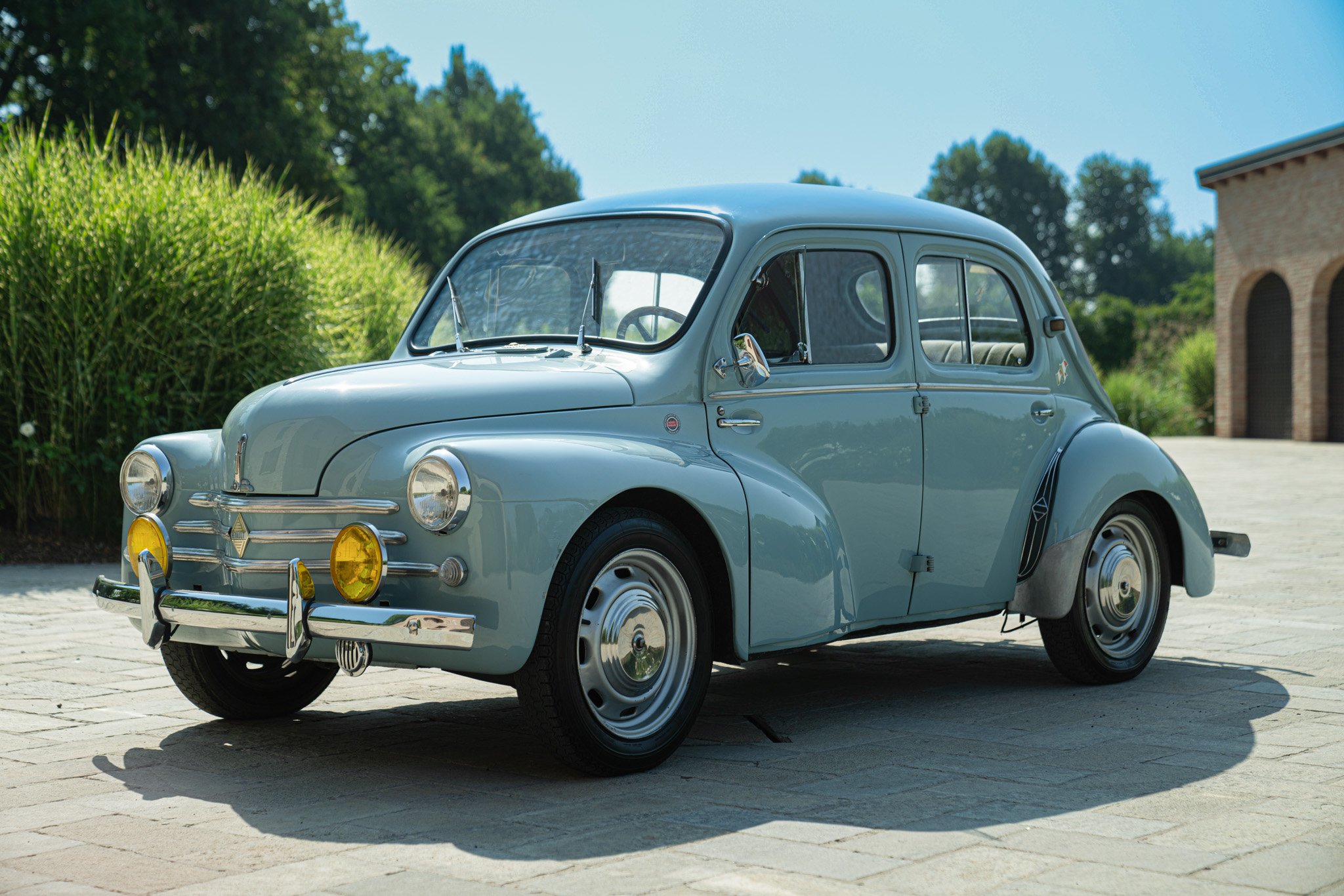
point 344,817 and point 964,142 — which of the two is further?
point 964,142

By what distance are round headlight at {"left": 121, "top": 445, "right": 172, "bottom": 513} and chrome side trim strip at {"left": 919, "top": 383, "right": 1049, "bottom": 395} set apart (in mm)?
2836

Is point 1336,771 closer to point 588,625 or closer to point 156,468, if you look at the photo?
point 588,625

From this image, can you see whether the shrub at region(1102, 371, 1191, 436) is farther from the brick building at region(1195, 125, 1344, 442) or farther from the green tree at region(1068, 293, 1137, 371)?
the green tree at region(1068, 293, 1137, 371)

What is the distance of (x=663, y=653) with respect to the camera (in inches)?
179

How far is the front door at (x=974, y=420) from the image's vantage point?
220 inches

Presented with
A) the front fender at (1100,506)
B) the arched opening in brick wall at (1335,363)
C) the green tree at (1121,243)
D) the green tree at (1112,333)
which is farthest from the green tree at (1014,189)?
the front fender at (1100,506)

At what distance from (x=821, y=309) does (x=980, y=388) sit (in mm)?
874

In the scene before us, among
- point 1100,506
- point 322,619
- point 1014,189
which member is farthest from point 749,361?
point 1014,189

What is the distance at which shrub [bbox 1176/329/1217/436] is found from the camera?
33250 mm

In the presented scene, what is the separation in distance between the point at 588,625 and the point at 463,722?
4.29 feet

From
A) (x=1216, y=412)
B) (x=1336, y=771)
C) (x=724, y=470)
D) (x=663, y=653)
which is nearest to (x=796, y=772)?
(x=663, y=653)

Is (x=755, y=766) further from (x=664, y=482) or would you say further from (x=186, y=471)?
(x=186, y=471)

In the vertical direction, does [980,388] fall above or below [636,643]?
above

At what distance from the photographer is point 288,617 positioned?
13.9 ft
